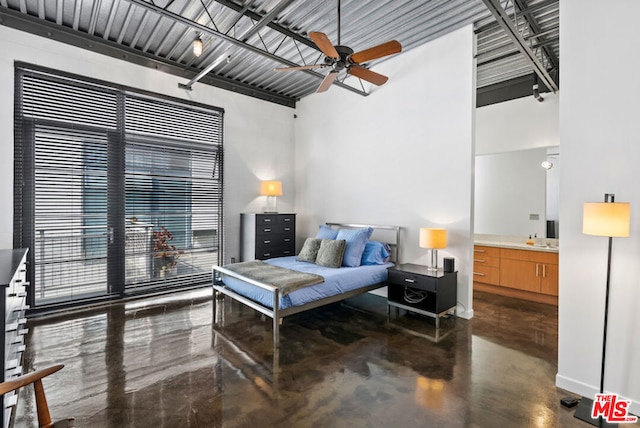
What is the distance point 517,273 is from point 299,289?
11.5 ft

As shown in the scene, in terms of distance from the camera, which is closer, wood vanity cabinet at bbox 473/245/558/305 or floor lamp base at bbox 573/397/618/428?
floor lamp base at bbox 573/397/618/428

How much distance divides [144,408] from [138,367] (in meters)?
0.68

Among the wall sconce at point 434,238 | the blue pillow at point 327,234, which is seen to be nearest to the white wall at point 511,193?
the wall sconce at point 434,238

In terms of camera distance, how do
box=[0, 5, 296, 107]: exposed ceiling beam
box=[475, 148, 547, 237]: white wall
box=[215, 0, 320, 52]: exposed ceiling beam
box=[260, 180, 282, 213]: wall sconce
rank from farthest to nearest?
box=[260, 180, 282, 213]: wall sconce, box=[475, 148, 547, 237]: white wall, box=[0, 5, 296, 107]: exposed ceiling beam, box=[215, 0, 320, 52]: exposed ceiling beam

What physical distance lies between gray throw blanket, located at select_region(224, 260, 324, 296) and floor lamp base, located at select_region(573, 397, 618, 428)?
2.35 metres

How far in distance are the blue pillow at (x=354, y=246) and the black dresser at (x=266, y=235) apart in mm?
1613

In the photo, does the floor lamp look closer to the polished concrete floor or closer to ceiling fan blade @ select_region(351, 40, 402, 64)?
the polished concrete floor

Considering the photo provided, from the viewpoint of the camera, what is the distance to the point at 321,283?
365 cm

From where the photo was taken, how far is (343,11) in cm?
375

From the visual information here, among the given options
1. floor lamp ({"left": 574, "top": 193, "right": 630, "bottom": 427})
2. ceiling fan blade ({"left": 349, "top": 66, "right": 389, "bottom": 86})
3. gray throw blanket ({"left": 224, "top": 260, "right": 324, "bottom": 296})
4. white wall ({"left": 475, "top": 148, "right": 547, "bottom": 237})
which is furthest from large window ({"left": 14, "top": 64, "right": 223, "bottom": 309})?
floor lamp ({"left": 574, "top": 193, "right": 630, "bottom": 427})

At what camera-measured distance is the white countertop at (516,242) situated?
15.4ft

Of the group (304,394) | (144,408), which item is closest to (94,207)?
(144,408)

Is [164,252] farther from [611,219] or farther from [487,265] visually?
[611,219]

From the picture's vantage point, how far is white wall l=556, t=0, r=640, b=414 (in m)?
2.21
